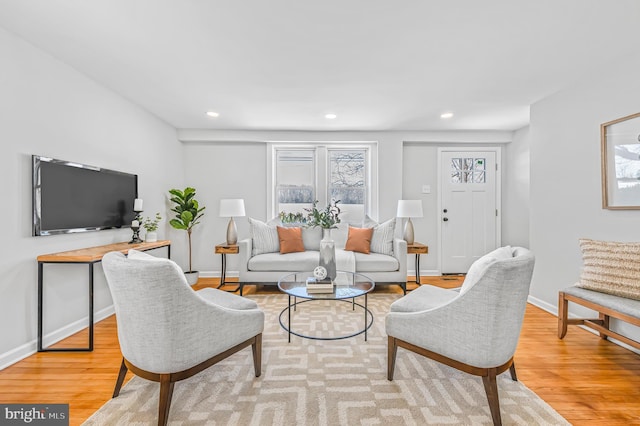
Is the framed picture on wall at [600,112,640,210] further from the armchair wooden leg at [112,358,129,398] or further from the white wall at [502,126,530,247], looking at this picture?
the armchair wooden leg at [112,358,129,398]

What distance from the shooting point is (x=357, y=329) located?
2682 mm

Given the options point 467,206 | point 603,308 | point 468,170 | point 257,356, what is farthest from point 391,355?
point 468,170

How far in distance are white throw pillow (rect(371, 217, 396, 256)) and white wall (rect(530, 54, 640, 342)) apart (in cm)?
165

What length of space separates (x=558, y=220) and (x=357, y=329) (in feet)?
8.01

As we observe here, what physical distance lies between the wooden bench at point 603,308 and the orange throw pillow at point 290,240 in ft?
9.60

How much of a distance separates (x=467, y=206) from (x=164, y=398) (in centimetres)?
478

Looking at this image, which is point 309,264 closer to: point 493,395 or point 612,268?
point 493,395

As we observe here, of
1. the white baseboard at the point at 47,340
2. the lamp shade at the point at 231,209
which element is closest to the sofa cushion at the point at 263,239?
the lamp shade at the point at 231,209

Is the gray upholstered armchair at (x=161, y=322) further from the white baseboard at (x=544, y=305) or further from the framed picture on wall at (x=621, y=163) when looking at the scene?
the white baseboard at (x=544, y=305)

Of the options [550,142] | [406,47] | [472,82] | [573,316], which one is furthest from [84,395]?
[550,142]

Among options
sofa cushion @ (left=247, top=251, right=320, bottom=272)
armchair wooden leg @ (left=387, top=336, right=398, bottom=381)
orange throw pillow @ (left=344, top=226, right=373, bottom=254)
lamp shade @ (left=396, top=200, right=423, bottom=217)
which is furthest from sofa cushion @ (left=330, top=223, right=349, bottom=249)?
armchair wooden leg @ (left=387, top=336, right=398, bottom=381)

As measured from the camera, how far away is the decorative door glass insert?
4.84 meters

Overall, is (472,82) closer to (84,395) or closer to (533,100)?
(533,100)

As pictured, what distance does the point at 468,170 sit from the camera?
15.9 ft
